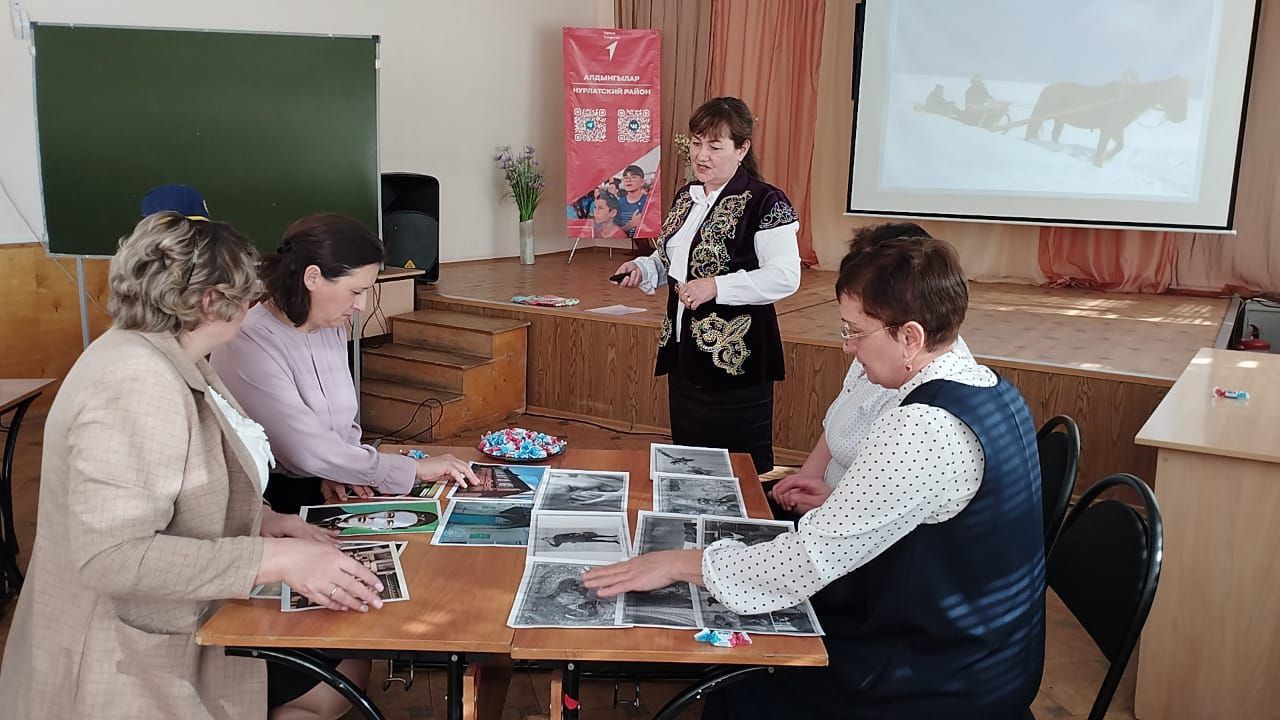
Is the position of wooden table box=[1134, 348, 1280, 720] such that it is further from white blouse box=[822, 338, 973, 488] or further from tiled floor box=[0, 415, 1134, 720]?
white blouse box=[822, 338, 973, 488]

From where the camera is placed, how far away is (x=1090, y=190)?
641cm

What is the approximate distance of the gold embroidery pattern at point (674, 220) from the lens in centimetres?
294

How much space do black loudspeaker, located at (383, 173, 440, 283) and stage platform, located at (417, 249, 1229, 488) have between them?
18 centimetres

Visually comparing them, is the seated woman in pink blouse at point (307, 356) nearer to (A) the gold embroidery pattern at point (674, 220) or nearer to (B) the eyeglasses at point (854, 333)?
(B) the eyeglasses at point (854, 333)

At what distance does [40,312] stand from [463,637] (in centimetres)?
427

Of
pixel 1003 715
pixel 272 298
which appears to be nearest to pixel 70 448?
pixel 272 298

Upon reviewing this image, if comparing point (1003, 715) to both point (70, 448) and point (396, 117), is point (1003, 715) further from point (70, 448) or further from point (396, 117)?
point (396, 117)

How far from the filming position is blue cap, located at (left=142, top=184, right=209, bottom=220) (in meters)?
3.53

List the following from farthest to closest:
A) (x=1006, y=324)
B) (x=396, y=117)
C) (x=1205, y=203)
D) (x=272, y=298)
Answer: (x=396, y=117) < (x=1205, y=203) < (x=1006, y=324) < (x=272, y=298)

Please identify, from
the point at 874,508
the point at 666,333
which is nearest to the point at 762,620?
the point at 874,508

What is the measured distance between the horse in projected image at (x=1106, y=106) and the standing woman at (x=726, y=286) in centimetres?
446

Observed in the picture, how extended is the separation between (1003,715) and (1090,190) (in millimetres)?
5686

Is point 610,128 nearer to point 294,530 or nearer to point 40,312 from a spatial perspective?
point 40,312

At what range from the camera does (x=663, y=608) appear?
146 centimetres
